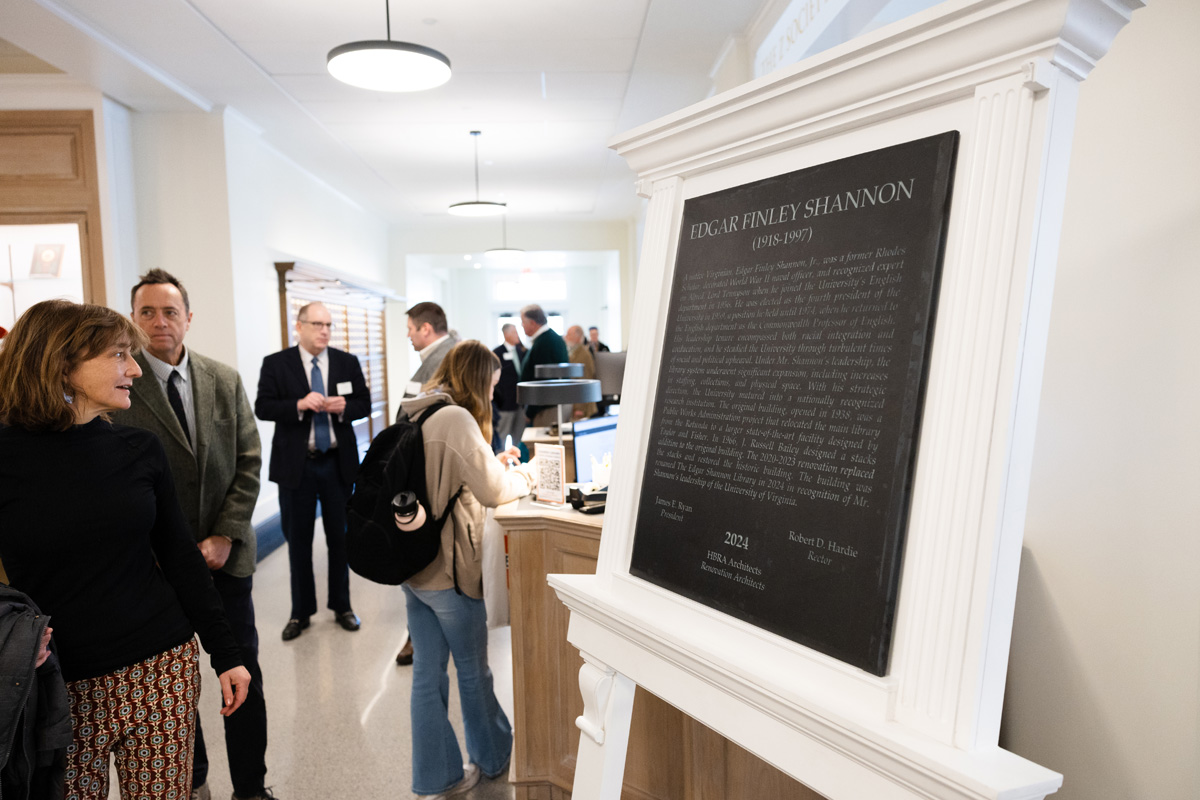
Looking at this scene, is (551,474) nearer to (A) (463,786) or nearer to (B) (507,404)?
(A) (463,786)

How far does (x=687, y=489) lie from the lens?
1.22 meters

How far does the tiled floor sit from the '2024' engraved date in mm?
1719

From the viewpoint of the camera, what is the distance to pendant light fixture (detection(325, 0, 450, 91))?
10.7ft

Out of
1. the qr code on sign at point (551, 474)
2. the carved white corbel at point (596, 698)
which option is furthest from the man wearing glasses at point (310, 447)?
the carved white corbel at point (596, 698)

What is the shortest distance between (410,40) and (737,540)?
4.11m

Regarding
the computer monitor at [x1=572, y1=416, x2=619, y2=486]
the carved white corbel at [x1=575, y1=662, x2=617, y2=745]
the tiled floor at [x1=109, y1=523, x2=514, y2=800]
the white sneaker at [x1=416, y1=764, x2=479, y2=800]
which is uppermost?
the computer monitor at [x1=572, y1=416, x2=619, y2=486]

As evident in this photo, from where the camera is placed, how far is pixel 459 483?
88.5 inches

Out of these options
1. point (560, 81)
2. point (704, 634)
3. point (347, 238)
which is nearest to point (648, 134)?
point (704, 634)

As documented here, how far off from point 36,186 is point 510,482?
4184 millimetres

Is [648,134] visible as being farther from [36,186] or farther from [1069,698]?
[36,186]

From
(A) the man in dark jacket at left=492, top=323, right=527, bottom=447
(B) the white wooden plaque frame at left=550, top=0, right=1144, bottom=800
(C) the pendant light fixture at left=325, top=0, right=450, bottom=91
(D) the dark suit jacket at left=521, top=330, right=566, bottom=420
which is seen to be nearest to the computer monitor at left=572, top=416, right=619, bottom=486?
(B) the white wooden plaque frame at left=550, top=0, right=1144, bottom=800

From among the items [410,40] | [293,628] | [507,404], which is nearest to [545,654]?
[293,628]

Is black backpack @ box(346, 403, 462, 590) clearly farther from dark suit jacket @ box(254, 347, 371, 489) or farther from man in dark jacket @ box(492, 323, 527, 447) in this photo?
man in dark jacket @ box(492, 323, 527, 447)

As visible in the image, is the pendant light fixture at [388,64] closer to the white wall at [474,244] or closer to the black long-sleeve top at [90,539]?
the black long-sleeve top at [90,539]
